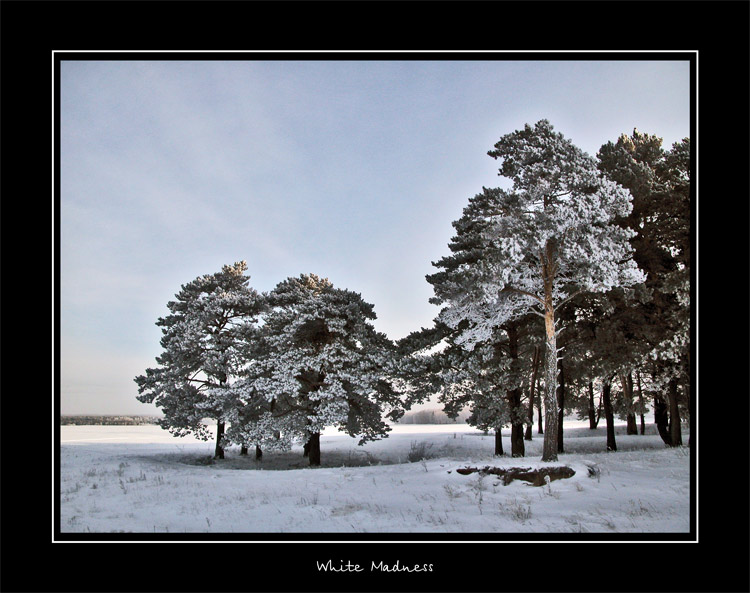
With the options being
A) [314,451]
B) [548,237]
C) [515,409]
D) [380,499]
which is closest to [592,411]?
[515,409]

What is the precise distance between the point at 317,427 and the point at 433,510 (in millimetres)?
12567

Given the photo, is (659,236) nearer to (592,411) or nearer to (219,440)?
(592,411)

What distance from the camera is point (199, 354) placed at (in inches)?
898

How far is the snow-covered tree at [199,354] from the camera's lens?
21.8 meters

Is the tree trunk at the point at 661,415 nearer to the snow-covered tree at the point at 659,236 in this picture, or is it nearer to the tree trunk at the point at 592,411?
the snow-covered tree at the point at 659,236

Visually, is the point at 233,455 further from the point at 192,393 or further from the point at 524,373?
the point at 524,373

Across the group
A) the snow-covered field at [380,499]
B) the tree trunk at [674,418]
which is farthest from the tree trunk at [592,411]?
the snow-covered field at [380,499]

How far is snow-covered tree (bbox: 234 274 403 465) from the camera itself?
20.5 metres

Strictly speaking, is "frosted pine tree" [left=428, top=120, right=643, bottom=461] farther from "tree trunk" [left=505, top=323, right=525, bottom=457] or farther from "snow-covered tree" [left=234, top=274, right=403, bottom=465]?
"snow-covered tree" [left=234, top=274, right=403, bottom=465]

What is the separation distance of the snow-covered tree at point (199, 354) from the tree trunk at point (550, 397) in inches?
572

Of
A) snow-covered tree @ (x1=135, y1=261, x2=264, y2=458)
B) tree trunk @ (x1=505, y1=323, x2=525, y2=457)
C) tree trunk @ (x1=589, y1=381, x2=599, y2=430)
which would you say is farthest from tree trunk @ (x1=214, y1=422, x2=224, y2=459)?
tree trunk @ (x1=589, y1=381, x2=599, y2=430)

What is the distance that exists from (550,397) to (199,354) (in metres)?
17.1
